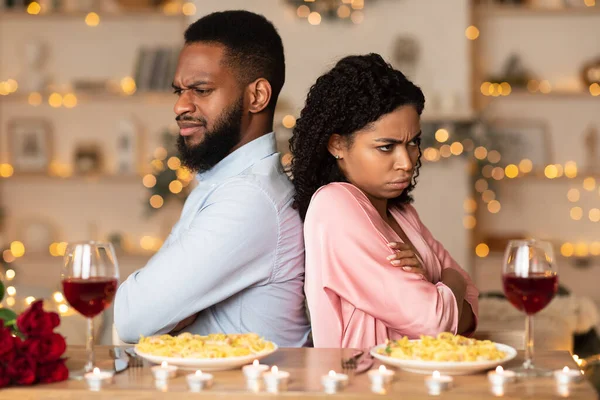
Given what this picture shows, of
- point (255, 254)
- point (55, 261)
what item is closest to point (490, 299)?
point (255, 254)

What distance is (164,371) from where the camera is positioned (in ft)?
4.15

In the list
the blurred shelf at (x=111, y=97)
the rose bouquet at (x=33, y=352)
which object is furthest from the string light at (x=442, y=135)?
the rose bouquet at (x=33, y=352)

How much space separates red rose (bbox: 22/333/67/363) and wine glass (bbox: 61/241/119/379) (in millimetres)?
53

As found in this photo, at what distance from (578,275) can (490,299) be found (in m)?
2.15

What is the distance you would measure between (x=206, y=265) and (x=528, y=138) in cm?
375

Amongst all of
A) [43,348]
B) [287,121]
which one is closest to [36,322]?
[43,348]

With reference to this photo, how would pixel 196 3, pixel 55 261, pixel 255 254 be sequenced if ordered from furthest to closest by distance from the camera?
pixel 55 261
pixel 196 3
pixel 255 254

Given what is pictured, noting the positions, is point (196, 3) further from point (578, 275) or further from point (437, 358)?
point (437, 358)

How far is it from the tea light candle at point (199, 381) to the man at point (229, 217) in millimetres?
485

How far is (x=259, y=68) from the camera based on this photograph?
204cm

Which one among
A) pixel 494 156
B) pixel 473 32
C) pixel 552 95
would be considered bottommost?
pixel 494 156

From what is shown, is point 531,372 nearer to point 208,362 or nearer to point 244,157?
point 208,362

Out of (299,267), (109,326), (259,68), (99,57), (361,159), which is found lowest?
(109,326)

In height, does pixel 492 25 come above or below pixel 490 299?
above
